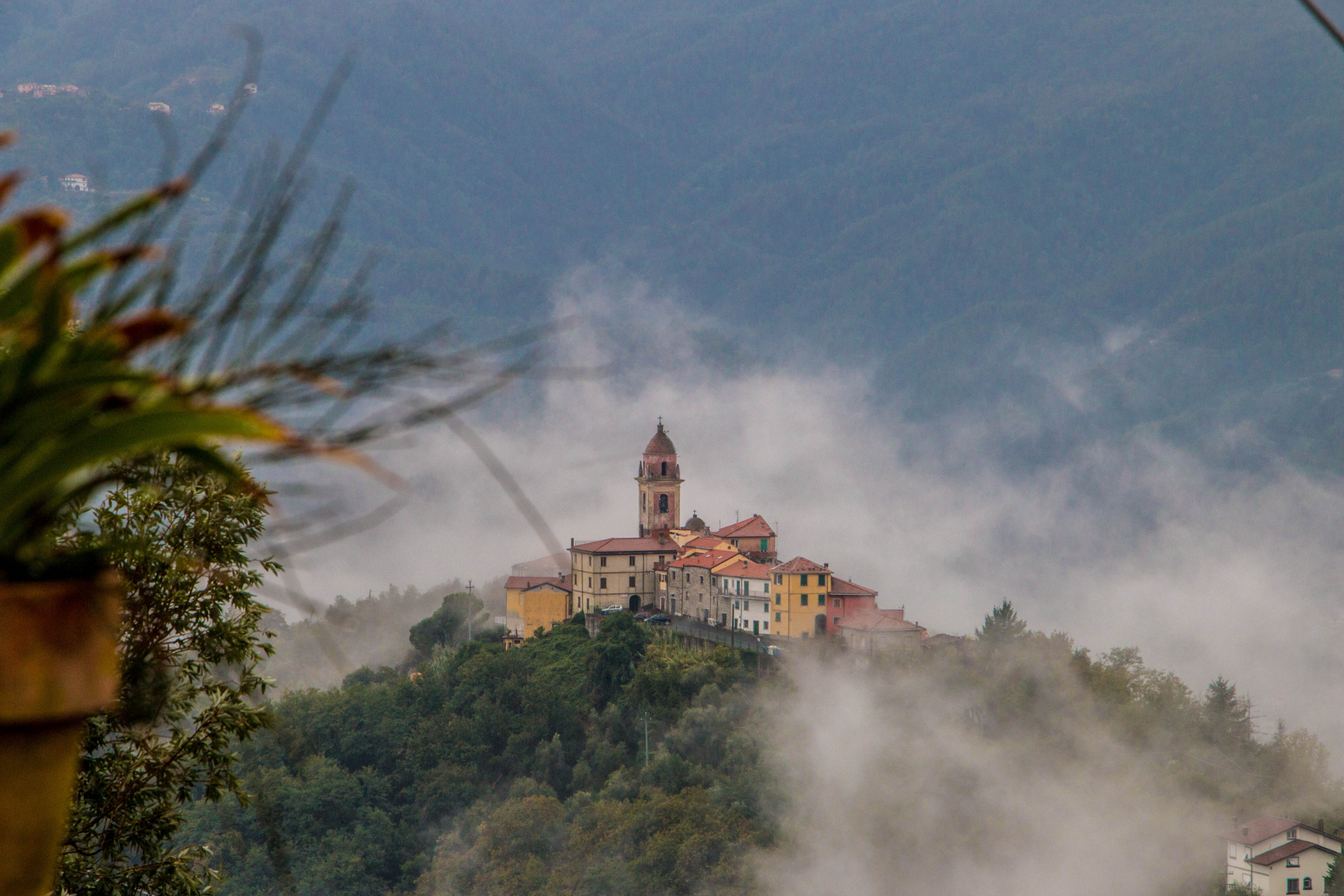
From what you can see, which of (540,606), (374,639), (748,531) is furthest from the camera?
(374,639)

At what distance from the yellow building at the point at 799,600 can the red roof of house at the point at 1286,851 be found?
19531 mm

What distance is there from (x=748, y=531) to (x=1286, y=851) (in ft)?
89.8

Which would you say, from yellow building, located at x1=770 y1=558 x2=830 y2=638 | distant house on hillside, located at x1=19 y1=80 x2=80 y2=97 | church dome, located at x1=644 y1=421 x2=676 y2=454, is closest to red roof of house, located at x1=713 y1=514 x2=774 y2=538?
church dome, located at x1=644 y1=421 x2=676 y2=454

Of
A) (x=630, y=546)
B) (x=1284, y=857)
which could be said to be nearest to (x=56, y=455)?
(x=1284, y=857)

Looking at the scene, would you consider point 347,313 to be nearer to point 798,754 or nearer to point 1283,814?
point 798,754

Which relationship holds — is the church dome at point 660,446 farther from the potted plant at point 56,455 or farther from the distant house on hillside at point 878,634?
the potted plant at point 56,455

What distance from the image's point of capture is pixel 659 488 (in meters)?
61.8

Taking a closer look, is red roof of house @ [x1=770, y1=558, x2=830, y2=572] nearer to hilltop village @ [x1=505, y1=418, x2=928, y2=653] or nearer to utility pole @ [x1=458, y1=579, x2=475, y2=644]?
hilltop village @ [x1=505, y1=418, x2=928, y2=653]

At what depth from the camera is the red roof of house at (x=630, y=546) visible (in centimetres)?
5847

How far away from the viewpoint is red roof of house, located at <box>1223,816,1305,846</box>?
4381 cm

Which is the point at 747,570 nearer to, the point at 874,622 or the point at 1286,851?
the point at 874,622

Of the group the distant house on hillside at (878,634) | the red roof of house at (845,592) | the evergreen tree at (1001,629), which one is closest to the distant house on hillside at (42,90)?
the red roof of house at (845,592)

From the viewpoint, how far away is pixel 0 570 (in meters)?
1.00

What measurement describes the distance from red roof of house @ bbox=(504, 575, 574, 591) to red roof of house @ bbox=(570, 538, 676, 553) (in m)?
3.55
